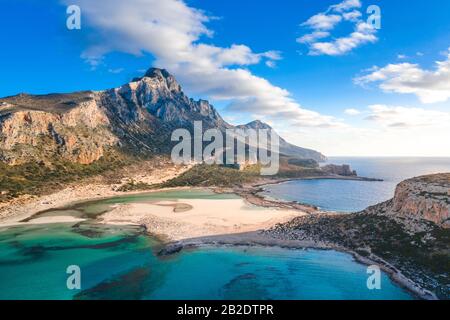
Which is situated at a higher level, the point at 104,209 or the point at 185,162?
the point at 185,162

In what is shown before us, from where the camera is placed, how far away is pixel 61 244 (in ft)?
186

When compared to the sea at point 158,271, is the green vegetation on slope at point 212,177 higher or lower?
higher

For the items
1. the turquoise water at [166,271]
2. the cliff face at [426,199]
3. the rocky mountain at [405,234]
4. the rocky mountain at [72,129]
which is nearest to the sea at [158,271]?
the turquoise water at [166,271]

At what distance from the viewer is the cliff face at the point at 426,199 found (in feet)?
160

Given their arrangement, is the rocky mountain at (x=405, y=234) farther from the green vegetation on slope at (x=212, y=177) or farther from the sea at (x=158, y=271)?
the green vegetation on slope at (x=212, y=177)

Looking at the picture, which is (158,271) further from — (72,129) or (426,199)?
(72,129)

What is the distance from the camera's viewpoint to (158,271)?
44.8m

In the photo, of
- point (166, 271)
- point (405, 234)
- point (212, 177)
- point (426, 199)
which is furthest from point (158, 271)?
point (212, 177)

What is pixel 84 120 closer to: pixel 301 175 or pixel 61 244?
pixel 61 244

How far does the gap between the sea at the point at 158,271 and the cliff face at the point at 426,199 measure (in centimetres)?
1351

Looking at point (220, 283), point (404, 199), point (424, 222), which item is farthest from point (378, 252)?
point (220, 283)

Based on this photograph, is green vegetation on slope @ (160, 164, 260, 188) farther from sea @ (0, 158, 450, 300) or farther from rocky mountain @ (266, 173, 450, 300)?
rocky mountain @ (266, 173, 450, 300)

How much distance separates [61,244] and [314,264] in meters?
41.9

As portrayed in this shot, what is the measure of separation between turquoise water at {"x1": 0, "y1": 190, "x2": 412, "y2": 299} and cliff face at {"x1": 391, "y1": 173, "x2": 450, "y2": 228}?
1360cm
